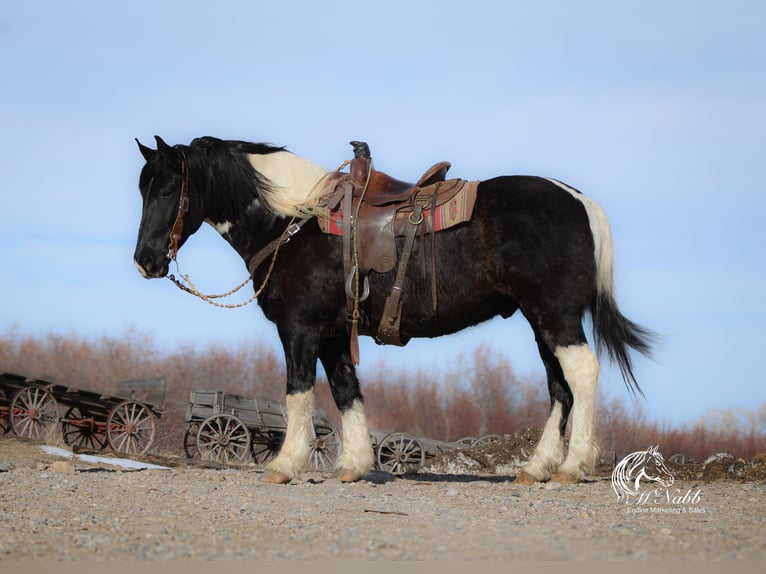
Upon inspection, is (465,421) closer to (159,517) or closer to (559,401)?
(559,401)

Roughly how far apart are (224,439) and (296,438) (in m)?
7.03

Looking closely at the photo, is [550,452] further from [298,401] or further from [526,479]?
[298,401]

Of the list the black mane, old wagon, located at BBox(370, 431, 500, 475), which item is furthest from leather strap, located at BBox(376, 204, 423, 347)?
old wagon, located at BBox(370, 431, 500, 475)

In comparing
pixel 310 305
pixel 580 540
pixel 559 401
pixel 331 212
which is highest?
pixel 331 212

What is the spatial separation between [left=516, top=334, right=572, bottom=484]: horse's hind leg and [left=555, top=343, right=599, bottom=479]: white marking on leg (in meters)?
0.27

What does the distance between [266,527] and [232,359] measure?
103 ft

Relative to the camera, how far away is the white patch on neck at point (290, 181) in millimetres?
7844

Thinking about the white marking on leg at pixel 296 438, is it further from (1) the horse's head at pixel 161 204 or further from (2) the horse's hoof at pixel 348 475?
(1) the horse's head at pixel 161 204

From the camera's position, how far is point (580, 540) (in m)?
4.55

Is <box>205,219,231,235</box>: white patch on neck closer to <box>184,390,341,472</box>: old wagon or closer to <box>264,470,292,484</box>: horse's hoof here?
<box>264,470,292,484</box>: horse's hoof

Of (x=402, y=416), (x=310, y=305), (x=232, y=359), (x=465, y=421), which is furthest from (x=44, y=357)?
(x=310, y=305)

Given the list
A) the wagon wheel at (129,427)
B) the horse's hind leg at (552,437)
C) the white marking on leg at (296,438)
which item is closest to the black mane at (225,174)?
the white marking on leg at (296,438)

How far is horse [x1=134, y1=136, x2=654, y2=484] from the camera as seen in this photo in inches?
278

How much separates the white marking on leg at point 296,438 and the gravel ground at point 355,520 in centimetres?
17
